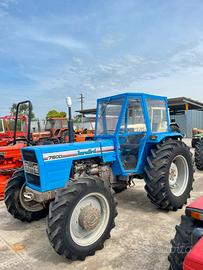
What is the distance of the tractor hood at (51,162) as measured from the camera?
11.1 ft

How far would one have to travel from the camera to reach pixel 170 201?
4.32 m

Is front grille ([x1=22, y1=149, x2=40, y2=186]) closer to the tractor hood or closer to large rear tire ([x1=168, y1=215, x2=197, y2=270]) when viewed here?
the tractor hood

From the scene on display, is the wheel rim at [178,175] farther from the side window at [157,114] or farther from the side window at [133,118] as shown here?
the side window at [133,118]

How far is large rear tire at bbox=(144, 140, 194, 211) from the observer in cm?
422

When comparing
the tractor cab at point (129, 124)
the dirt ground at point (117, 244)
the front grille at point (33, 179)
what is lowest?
the dirt ground at point (117, 244)

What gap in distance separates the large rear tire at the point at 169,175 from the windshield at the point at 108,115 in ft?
2.76

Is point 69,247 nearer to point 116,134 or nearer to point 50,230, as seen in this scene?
point 50,230

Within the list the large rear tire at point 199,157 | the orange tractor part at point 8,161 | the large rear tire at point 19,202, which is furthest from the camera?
the large rear tire at point 199,157

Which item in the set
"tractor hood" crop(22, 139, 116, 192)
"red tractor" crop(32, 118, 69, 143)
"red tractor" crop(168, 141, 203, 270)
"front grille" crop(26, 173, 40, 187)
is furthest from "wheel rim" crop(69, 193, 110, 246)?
"red tractor" crop(32, 118, 69, 143)

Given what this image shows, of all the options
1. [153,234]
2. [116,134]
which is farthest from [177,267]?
[116,134]

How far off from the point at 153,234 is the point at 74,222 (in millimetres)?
1184

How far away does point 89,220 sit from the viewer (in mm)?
3182

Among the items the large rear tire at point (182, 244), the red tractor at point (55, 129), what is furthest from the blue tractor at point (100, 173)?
the red tractor at point (55, 129)

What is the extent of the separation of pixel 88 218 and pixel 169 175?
2.00 meters
